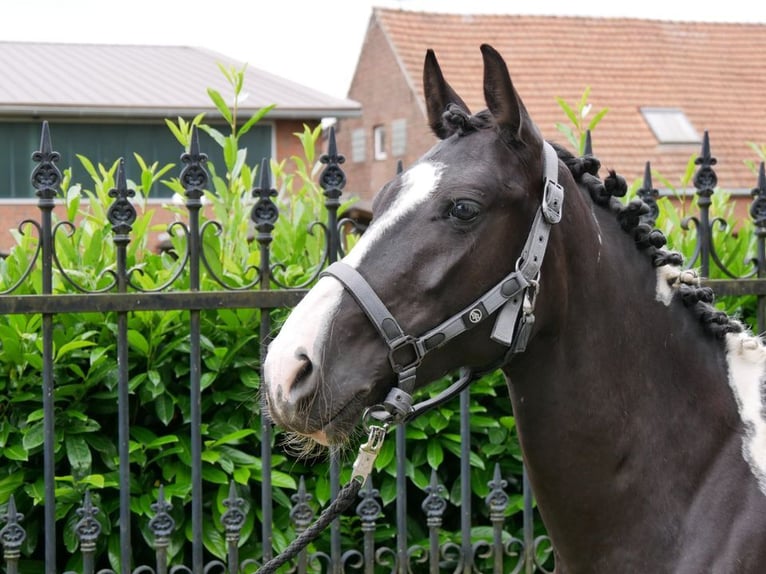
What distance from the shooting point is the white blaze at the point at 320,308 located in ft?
6.63

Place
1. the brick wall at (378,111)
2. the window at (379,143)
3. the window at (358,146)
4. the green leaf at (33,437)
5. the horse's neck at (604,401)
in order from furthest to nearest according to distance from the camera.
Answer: the window at (358,146), the window at (379,143), the brick wall at (378,111), the green leaf at (33,437), the horse's neck at (604,401)

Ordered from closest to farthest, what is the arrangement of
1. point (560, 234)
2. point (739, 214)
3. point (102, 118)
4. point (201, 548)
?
point (560, 234)
point (201, 548)
point (102, 118)
point (739, 214)

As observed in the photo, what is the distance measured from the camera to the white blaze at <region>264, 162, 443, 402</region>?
2020 mm

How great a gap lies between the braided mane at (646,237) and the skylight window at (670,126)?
21212mm

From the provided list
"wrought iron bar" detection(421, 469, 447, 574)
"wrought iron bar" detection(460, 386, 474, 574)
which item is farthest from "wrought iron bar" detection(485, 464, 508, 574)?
"wrought iron bar" detection(421, 469, 447, 574)

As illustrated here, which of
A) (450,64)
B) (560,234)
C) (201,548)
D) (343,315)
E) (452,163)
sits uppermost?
(450,64)

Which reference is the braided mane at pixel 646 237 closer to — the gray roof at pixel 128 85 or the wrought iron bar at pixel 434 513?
the wrought iron bar at pixel 434 513

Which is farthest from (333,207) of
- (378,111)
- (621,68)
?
(378,111)

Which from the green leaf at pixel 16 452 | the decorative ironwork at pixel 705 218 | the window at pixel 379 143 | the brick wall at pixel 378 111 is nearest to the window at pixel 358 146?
the brick wall at pixel 378 111

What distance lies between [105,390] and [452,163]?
2064 millimetres

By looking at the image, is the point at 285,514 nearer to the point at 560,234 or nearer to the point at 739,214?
the point at 560,234

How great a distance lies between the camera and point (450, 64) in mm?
23719

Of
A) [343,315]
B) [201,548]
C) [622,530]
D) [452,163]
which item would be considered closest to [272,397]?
[343,315]

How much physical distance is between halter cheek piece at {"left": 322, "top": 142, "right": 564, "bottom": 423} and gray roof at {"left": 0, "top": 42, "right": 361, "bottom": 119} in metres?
14.5
